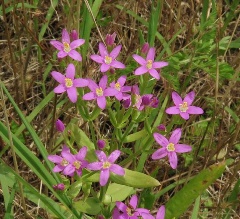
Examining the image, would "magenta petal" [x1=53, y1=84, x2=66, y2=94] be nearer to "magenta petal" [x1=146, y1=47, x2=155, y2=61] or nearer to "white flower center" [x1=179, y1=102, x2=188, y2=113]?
"magenta petal" [x1=146, y1=47, x2=155, y2=61]

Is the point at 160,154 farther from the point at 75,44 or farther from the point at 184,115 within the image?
the point at 75,44

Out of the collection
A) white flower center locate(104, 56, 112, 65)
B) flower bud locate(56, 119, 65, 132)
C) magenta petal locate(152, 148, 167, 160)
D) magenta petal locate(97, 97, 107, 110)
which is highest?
white flower center locate(104, 56, 112, 65)

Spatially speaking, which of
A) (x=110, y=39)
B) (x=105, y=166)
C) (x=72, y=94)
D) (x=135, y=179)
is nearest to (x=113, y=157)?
(x=105, y=166)

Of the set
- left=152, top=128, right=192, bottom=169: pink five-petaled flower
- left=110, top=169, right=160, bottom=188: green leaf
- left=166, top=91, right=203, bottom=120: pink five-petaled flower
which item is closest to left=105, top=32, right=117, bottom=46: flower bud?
left=166, top=91, right=203, bottom=120: pink five-petaled flower

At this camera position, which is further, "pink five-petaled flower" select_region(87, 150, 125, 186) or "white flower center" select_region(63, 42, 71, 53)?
"white flower center" select_region(63, 42, 71, 53)

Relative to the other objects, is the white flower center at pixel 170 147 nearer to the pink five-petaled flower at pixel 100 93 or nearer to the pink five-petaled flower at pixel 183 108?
the pink five-petaled flower at pixel 183 108

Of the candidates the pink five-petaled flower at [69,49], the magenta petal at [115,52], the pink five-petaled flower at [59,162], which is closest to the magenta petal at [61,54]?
the pink five-petaled flower at [69,49]
